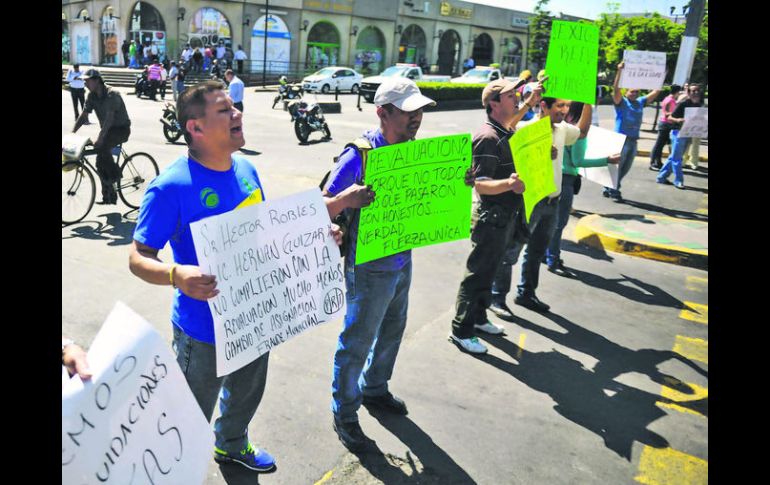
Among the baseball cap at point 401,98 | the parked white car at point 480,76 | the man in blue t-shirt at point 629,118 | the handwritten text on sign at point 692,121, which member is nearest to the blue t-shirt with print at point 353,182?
the baseball cap at point 401,98

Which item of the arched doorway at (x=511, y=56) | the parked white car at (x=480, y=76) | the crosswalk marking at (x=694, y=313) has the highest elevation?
the arched doorway at (x=511, y=56)

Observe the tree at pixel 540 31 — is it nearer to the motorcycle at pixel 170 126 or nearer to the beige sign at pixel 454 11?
the beige sign at pixel 454 11

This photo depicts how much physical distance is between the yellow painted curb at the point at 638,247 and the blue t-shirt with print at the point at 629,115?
2.78 m

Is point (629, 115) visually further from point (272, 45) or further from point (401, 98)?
point (272, 45)

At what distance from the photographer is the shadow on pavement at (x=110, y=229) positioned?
7016mm

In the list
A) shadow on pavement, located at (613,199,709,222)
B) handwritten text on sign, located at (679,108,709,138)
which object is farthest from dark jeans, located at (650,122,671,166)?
shadow on pavement, located at (613,199,709,222)

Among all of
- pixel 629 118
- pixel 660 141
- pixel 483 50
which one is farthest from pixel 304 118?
pixel 483 50

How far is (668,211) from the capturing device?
33.9 feet

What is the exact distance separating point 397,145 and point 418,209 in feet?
1.49

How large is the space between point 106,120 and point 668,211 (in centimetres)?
897

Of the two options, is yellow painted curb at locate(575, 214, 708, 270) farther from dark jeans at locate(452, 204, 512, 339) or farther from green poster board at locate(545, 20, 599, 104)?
dark jeans at locate(452, 204, 512, 339)

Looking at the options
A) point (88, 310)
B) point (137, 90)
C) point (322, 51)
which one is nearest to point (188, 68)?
point (137, 90)
